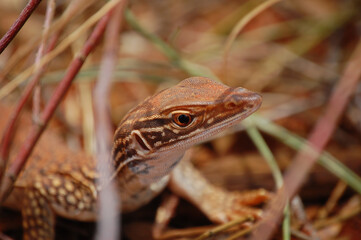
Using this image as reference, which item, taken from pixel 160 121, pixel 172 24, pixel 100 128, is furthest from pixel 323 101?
pixel 100 128

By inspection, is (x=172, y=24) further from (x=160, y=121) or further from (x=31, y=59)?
(x=160, y=121)

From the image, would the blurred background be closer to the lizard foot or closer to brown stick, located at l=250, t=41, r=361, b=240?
the lizard foot

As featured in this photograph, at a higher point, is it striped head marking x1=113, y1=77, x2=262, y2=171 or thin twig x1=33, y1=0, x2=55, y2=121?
thin twig x1=33, y1=0, x2=55, y2=121

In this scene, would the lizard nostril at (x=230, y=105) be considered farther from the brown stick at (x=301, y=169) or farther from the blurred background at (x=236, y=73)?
the blurred background at (x=236, y=73)

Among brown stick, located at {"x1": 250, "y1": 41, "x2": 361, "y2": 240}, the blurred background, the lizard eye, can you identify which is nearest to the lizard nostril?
the lizard eye

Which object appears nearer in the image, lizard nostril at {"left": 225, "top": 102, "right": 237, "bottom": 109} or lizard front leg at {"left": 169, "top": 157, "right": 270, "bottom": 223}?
lizard nostril at {"left": 225, "top": 102, "right": 237, "bottom": 109}

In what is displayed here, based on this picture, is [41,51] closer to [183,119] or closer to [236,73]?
[183,119]
